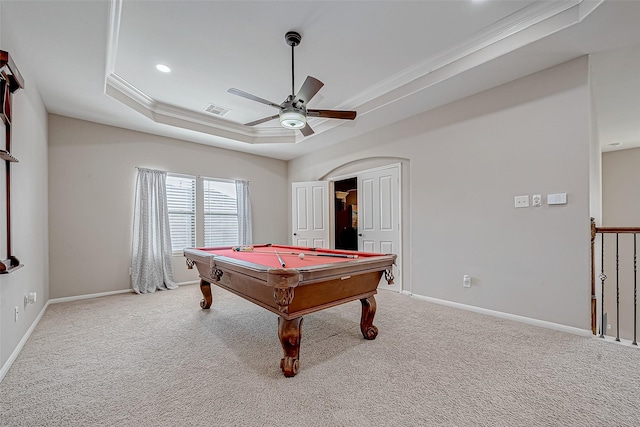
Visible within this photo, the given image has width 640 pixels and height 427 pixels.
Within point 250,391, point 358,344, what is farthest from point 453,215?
point 250,391

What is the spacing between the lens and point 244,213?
5797 mm

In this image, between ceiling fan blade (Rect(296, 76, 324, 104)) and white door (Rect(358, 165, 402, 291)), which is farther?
white door (Rect(358, 165, 402, 291))

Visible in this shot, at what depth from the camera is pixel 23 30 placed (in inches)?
89.0

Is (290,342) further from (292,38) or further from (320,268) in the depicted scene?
(292,38)

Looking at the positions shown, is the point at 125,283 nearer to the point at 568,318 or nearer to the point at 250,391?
the point at 250,391

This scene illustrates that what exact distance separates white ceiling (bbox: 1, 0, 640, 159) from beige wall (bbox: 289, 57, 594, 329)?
0.30 m

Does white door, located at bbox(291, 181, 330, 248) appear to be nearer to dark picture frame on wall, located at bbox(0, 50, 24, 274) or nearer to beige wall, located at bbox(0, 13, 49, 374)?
beige wall, located at bbox(0, 13, 49, 374)

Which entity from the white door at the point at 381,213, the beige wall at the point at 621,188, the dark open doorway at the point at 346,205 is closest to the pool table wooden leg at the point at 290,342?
the white door at the point at 381,213

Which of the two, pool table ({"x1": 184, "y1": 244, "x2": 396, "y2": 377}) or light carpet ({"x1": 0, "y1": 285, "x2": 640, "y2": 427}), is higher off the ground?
pool table ({"x1": 184, "y1": 244, "x2": 396, "y2": 377})

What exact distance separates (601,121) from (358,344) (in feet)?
17.2

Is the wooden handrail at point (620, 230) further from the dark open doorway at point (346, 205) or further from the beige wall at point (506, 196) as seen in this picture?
the dark open doorway at point (346, 205)

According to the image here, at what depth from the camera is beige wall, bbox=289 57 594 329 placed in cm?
271

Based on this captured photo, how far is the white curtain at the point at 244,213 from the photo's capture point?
5.75 metres

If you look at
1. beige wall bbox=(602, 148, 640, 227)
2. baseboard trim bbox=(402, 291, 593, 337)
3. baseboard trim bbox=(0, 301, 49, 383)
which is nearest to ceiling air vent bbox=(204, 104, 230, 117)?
baseboard trim bbox=(0, 301, 49, 383)
